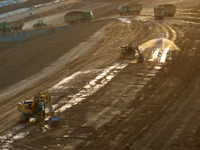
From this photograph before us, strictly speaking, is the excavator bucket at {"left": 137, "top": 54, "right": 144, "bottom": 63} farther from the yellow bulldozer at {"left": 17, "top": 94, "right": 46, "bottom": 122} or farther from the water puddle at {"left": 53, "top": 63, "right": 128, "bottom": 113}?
the yellow bulldozer at {"left": 17, "top": 94, "right": 46, "bottom": 122}

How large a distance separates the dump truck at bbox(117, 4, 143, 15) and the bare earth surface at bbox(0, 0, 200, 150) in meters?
15.2

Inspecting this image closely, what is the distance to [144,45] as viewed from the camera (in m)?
42.3

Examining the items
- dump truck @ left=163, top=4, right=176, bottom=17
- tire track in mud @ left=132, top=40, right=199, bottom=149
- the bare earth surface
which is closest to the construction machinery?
the bare earth surface

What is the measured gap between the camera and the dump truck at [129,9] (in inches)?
2710

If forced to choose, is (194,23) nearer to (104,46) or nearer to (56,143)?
(104,46)

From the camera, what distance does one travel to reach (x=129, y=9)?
6938cm

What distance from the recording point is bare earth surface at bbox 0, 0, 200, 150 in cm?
1811

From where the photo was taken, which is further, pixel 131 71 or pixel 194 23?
pixel 194 23

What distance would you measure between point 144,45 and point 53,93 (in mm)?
18250

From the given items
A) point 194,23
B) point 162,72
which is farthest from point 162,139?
point 194,23

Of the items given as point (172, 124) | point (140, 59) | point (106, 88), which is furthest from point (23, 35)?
point (172, 124)

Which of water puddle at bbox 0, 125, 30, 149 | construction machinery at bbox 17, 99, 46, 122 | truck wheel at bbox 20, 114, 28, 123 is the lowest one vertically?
water puddle at bbox 0, 125, 30, 149

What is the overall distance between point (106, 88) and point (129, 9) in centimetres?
4463

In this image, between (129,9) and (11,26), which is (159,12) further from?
(11,26)
